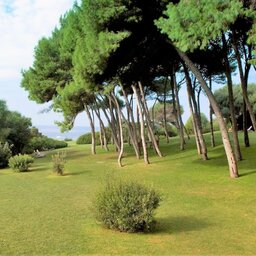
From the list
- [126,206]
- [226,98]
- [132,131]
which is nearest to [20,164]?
[132,131]

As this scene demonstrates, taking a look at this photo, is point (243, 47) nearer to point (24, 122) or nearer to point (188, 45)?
point (188, 45)

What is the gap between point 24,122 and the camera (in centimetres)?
3538

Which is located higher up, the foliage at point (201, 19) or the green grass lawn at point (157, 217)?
the foliage at point (201, 19)

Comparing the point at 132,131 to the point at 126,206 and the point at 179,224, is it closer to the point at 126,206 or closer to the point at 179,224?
the point at 179,224

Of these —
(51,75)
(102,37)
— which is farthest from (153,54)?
(51,75)

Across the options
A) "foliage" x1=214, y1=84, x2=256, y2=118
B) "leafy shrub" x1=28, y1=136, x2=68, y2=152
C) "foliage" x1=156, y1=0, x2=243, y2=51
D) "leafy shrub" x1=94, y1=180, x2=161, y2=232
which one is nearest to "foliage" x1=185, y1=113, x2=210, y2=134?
"foliage" x1=214, y1=84, x2=256, y2=118

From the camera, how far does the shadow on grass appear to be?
8531 mm

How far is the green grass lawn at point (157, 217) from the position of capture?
7.26m

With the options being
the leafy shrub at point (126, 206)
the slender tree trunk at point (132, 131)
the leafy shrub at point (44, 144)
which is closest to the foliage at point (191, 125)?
the leafy shrub at point (44, 144)

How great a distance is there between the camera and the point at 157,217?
9.59 m

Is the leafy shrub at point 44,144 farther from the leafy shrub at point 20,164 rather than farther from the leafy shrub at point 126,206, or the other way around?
the leafy shrub at point 126,206

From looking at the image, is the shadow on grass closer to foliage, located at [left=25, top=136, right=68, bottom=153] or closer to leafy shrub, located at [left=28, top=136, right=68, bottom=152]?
foliage, located at [left=25, top=136, right=68, bottom=153]

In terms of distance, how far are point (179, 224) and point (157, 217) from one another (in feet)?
2.42

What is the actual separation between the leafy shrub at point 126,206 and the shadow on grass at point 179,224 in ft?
1.18
